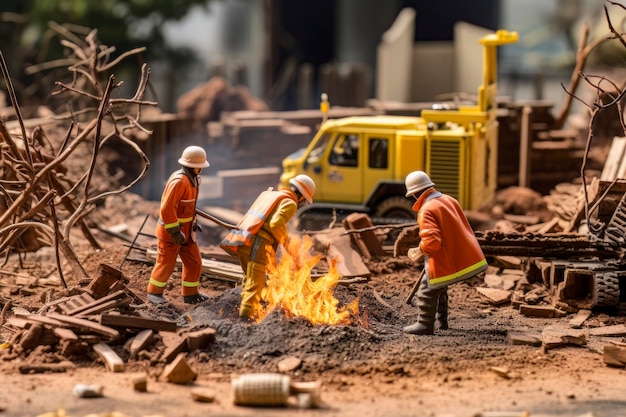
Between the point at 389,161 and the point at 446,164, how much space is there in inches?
32.9

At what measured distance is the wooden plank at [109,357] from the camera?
9.57 meters

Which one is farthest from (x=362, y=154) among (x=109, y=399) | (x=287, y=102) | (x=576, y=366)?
(x=287, y=102)

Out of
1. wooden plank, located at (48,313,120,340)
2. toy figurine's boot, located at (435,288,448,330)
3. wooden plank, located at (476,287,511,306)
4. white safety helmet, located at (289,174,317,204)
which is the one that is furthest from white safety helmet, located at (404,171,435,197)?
wooden plank, located at (48,313,120,340)

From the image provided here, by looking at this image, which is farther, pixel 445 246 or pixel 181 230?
pixel 181 230

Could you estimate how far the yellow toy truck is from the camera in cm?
1506

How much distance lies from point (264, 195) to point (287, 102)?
1790 cm

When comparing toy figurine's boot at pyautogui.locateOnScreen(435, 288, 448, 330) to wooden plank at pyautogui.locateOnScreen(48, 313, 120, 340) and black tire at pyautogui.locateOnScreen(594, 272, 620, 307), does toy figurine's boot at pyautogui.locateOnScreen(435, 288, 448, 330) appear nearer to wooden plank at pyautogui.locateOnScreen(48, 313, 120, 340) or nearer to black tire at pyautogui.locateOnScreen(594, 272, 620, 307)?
black tire at pyautogui.locateOnScreen(594, 272, 620, 307)

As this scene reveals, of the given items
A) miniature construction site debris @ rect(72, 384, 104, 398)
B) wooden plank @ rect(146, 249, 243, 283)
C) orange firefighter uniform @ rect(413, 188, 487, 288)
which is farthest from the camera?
wooden plank @ rect(146, 249, 243, 283)

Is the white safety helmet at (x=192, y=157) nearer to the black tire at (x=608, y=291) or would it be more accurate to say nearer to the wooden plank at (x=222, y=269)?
the wooden plank at (x=222, y=269)

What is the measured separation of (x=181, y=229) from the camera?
37.5ft

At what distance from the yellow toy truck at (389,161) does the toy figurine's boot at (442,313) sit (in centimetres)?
387

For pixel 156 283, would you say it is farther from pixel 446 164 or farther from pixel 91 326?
pixel 446 164

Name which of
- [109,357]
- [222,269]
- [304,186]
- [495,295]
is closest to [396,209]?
[495,295]

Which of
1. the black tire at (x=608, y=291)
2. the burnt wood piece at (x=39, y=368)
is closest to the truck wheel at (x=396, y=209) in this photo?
the black tire at (x=608, y=291)
